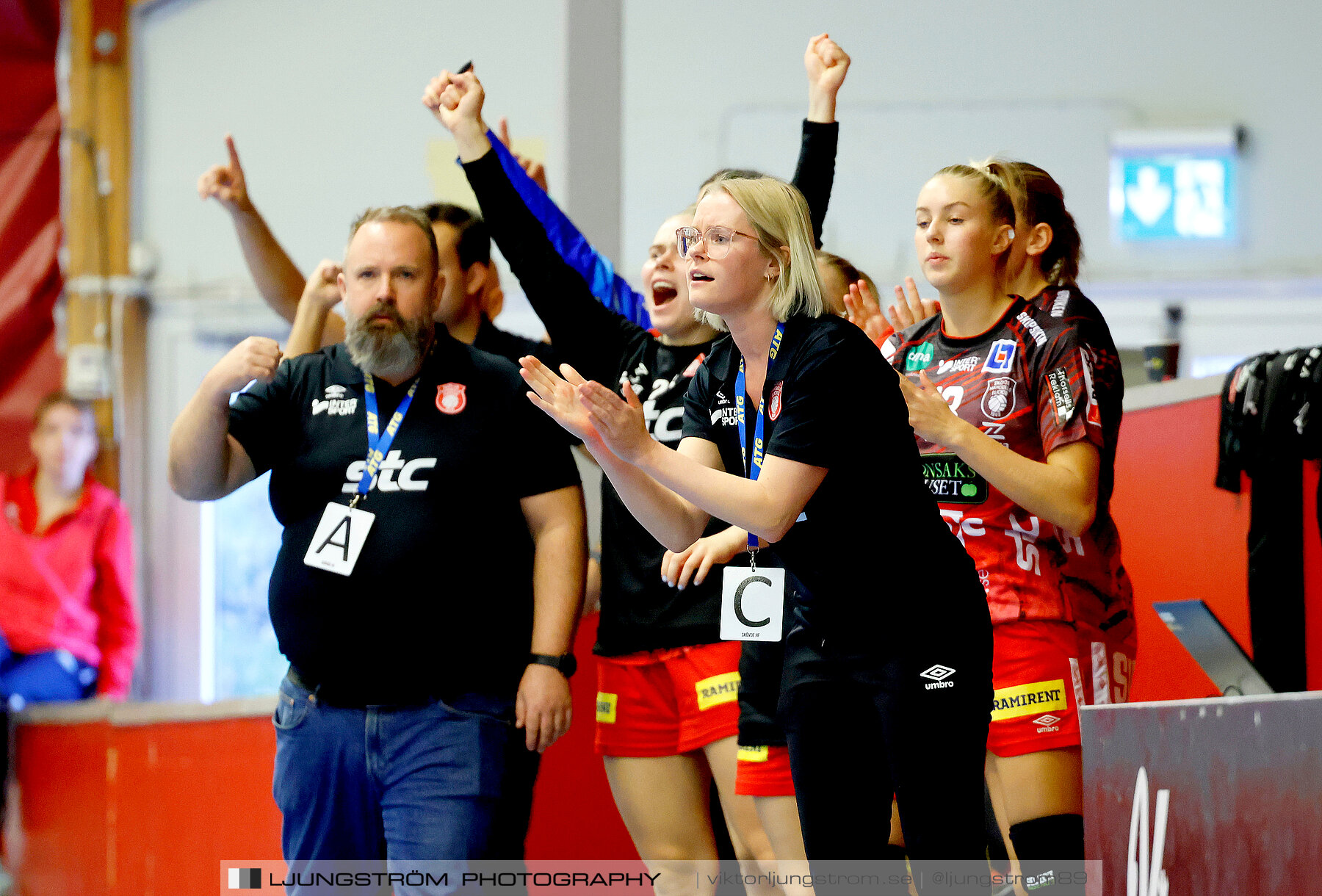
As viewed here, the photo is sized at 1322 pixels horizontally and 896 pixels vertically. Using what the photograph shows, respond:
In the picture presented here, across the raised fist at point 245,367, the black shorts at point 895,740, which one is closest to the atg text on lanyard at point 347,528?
the raised fist at point 245,367

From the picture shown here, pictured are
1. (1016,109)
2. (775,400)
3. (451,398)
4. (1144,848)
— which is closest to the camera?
(1144,848)

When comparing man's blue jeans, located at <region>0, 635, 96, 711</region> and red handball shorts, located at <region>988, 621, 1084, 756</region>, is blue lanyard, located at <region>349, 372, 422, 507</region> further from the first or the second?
man's blue jeans, located at <region>0, 635, 96, 711</region>

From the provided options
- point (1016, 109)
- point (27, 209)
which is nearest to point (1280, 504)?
point (1016, 109)

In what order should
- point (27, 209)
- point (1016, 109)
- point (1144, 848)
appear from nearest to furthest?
point (1144, 848) < point (1016, 109) < point (27, 209)

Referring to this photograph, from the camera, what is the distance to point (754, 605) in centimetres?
192

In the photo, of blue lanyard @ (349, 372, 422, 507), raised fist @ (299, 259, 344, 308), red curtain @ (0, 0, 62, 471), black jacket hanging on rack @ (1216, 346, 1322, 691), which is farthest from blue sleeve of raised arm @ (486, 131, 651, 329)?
red curtain @ (0, 0, 62, 471)

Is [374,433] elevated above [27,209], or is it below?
below

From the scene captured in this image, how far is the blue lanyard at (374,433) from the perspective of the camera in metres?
2.41

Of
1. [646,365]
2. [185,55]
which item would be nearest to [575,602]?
[646,365]

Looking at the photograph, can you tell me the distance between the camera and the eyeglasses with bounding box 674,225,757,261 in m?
1.91

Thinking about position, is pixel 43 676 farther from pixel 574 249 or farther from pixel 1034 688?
pixel 1034 688

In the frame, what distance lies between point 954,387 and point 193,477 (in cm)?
137

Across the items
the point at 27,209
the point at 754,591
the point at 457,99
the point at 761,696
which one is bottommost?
the point at 761,696

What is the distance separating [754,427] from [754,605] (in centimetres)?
26
